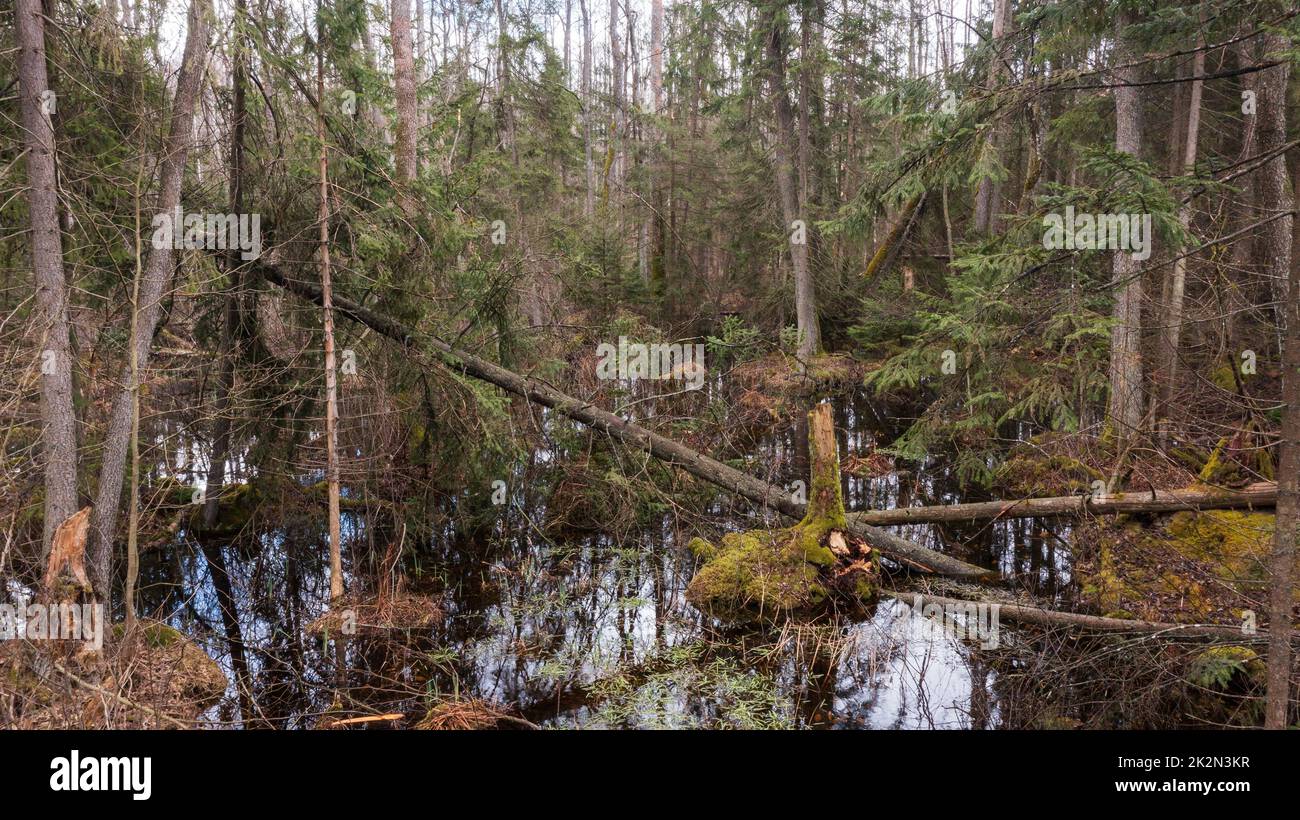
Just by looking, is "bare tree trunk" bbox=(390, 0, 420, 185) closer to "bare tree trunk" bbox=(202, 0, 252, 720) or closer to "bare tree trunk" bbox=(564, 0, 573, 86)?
"bare tree trunk" bbox=(202, 0, 252, 720)

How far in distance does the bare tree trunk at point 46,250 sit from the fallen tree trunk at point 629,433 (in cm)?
253

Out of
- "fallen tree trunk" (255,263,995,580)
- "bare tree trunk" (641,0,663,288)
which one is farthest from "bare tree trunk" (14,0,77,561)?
"bare tree trunk" (641,0,663,288)

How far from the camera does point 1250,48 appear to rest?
1027 cm

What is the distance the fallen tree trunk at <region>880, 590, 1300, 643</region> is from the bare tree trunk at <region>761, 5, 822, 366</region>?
9713 millimetres

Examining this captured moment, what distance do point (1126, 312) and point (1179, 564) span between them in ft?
13.9

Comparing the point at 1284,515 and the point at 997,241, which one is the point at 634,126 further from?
the point at 1284,515

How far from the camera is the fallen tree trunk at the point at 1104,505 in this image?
291 inches

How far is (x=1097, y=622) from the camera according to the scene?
19.6 ft

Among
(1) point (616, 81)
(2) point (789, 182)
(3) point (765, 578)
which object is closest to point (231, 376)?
(3) point (765, 578)

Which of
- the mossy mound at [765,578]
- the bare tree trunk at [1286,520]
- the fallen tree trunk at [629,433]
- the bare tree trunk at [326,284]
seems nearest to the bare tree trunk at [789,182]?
the fallen tree trunk at [629,433]

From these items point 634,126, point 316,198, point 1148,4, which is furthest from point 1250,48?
point 634,126

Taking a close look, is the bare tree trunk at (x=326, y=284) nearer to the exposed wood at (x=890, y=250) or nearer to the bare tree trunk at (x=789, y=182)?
the bare tree trunk at (x=789, y=182)
